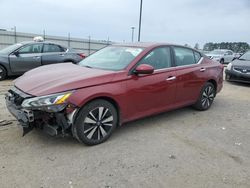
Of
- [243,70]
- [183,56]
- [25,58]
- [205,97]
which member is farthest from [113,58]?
[243,70]

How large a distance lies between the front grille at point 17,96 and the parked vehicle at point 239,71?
813cm

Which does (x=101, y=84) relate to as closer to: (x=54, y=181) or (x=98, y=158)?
(x=98, y=158)

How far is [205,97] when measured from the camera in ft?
17.7

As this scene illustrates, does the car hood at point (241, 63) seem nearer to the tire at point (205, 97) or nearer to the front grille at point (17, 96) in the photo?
the tire at point (205, 97)

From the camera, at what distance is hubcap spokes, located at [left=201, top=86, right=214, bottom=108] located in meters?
5.35

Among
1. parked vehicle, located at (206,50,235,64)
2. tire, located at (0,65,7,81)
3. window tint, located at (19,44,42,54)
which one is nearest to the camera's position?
tire, located at (0,65,7,81)

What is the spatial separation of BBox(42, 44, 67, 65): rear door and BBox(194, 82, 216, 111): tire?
5788 mm

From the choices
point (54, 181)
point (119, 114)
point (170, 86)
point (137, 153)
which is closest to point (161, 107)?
point (170, 86)

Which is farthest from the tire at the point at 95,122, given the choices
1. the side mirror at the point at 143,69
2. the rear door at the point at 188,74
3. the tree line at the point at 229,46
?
the tree line at the point at 229,46

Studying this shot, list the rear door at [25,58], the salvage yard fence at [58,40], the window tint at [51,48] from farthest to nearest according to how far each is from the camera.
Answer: the salvage yard fence at [58,40] < the window tint at [51,48] < the rear door at [25,58]

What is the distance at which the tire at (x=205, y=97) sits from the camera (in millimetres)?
5281

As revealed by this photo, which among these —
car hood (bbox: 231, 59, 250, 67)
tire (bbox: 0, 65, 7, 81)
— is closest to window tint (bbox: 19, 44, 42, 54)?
tire (bbox: 0, 65, 7, 81)

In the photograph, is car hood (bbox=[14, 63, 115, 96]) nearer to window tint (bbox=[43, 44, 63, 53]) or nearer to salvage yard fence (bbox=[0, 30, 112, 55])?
window tint (bbox=[43, 44, 63, 53])

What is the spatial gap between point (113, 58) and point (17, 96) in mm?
1721
